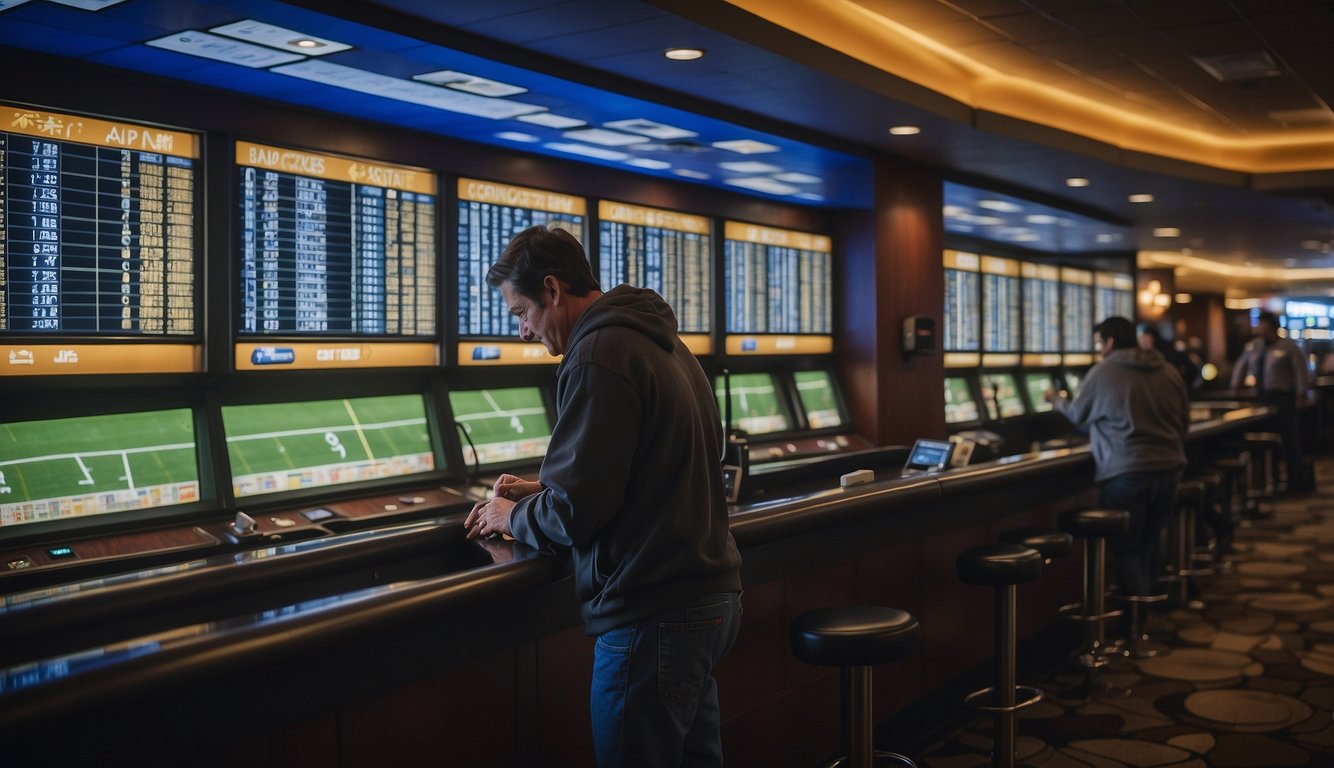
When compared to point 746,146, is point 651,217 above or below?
below

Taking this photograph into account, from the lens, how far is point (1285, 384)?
32.3 feet

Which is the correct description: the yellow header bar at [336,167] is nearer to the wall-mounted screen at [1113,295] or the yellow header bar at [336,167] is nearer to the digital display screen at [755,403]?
the digital display screen at [755,403]

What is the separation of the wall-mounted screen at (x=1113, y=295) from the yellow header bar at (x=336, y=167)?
26.6 feet

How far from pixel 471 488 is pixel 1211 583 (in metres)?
4.47

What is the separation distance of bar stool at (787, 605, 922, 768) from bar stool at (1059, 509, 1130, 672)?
1860 millimetres

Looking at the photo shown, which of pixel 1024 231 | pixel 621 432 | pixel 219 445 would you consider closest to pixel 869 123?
pixel 219 445

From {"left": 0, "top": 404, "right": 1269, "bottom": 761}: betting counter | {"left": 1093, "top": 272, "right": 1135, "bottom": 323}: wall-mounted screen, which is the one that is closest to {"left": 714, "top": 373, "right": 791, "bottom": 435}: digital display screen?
{"left": 0, "top": 404, "right": 1269, "bottom": 761}: betting counter

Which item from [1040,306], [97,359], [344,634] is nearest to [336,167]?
[97,359]

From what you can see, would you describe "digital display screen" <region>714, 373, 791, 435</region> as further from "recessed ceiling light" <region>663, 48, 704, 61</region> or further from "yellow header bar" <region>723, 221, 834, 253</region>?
"recessed ceiling light" <region>663, 48, 704, 61</region>

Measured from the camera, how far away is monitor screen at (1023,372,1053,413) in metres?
9.41

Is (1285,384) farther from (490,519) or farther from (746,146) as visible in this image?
(490,519)

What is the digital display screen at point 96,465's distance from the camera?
10.5ft

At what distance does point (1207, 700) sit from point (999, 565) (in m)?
1.42

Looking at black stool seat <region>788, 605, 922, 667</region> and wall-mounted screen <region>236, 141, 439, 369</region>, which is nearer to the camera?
black stool seat <region>788, 605, 922, 667</region>
